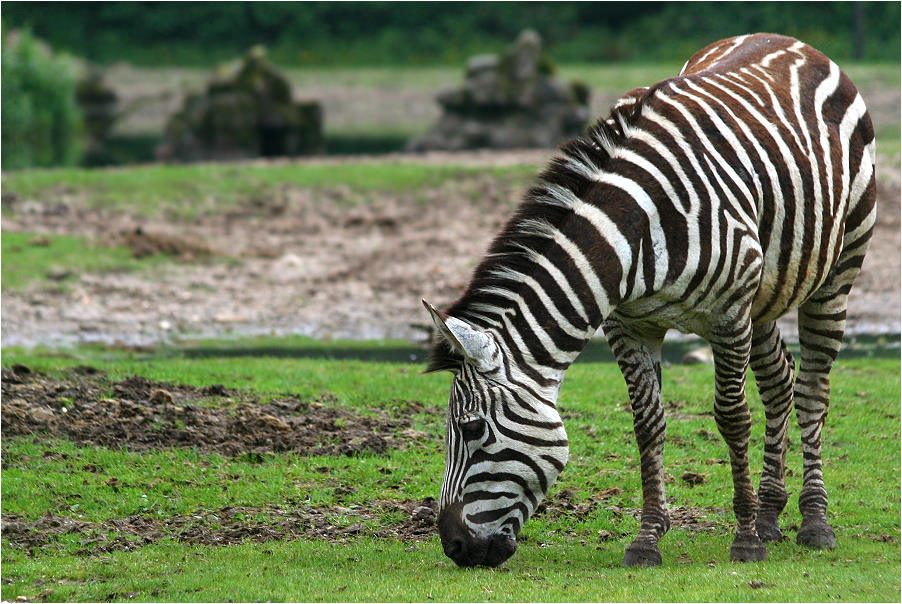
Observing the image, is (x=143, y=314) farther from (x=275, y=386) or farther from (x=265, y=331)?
(x=275, y=386)

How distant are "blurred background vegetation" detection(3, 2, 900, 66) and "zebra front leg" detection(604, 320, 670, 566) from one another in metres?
35.3

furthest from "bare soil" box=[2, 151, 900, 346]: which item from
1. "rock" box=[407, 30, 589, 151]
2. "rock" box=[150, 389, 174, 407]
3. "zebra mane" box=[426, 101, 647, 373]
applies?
"zebra mane" box=[426, 101, 647, 373]

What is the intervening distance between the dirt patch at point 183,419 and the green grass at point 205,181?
846 cm

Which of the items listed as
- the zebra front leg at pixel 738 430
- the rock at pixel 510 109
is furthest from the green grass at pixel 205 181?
the zebra front leg at pixel 738 430

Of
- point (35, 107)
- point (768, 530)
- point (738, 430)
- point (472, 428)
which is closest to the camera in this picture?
point (472, 428)

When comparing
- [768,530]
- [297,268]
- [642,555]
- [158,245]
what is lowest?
[297,268]

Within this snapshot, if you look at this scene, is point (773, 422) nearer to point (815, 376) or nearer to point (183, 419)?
point (815, 376)

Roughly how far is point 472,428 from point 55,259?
1033 centimetres

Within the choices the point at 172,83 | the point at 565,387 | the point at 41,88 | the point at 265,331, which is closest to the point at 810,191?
the point at 565,387

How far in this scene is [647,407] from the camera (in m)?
6.19

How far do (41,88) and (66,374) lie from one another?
76.8 feet

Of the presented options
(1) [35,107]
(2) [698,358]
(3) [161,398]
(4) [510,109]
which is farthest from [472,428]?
(1) [35,107]

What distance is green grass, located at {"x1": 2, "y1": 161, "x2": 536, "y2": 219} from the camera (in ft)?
56.9

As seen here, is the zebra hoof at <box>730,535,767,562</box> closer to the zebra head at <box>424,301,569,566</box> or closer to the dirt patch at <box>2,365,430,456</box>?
the zebra head at <box>424,301,569,566</box>
